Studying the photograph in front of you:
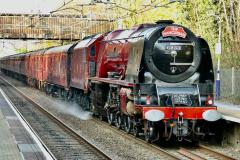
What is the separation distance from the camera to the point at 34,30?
55.4 meters

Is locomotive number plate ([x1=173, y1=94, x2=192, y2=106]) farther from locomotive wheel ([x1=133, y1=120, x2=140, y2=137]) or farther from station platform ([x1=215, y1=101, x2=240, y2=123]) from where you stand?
locomotive wheel ([x1=133, y1=120, x2=140, y2=137])

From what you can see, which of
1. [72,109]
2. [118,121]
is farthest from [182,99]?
[72,109]

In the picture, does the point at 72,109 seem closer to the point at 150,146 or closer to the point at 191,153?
the point at 150,146

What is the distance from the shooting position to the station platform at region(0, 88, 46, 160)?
10.6 meters

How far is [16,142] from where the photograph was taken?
40.5ft

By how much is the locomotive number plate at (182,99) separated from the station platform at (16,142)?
12.6 ft

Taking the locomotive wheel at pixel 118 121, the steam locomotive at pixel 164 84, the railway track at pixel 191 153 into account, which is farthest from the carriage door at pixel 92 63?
the railway track at pixel 191 153

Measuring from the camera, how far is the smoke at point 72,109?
20658mm

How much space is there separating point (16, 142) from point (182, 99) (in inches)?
176

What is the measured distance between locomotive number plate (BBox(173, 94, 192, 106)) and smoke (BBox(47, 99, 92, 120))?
7.53 metres

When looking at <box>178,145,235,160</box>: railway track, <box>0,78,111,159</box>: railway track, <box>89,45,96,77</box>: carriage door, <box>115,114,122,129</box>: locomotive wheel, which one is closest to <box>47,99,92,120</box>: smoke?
<box>0,78,111,159</box>: railway track

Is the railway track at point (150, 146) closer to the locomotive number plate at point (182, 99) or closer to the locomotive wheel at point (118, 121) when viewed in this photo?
the locomotive wheel at point (118, 121)

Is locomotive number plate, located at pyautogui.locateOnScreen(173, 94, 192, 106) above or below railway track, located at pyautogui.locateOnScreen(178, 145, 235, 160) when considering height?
above

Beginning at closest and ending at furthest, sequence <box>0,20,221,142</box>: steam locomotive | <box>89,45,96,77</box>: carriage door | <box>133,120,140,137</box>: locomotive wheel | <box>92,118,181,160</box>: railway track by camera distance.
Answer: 1. <box>92,118,181,160</box>: railway track
2. <box>0,20,221,142</box>: steam locomotive
3. <box>133,120,140,137</box>: locomotive wheel
4. <box>89,45,96,77</box>: carriage door
